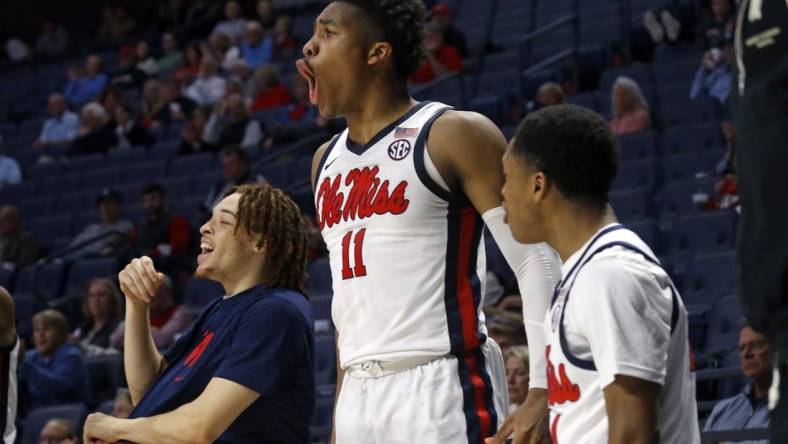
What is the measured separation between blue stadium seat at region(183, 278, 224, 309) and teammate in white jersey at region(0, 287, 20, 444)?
5251mm

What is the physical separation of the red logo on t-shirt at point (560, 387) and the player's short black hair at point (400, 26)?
110 centimetres

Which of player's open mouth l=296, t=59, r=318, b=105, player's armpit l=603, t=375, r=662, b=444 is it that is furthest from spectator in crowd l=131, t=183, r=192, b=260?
player's armpit l=603, t=375, r=662, b=444

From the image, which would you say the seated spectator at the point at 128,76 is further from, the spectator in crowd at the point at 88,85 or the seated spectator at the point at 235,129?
the seated spectator at the point at 235,129

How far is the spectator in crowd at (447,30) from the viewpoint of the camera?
1219 centimetres

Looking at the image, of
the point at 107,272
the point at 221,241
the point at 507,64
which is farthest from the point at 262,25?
the point at 221,241

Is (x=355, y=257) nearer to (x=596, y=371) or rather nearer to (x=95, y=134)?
(x=596, y=371)

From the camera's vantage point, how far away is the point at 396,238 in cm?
314

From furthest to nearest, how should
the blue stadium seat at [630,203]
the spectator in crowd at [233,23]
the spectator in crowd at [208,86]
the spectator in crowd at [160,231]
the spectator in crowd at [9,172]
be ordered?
the spectator in crowd at [233,23]
the spectator in crowd at [208,86]
the spectator in crowd at [9,172]
the spectator in crowd at [160,231]
the blue stadium seat at [630,203]

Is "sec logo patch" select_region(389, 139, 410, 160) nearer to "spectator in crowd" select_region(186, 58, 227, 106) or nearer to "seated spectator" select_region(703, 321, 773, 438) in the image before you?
"seated spectator" select_region(703, 321, 773, 438)

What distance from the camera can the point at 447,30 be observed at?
12.4 m

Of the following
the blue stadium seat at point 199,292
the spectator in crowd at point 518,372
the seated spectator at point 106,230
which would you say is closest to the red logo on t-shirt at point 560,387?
the spectator in crowd at point 518,372

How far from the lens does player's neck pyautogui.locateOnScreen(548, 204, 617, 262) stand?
2.49 metres

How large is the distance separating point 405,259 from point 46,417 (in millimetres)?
5057

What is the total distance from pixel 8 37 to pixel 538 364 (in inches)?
703
